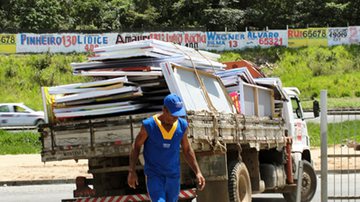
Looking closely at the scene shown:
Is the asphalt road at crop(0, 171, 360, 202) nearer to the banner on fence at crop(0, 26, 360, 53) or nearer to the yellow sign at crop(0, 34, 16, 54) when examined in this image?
the banner on fence at crop(0, 26, 360, 53)

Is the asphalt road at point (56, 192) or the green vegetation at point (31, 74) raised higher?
the green vegetation at point (31, 74)

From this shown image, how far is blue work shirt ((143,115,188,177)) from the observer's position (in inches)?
330

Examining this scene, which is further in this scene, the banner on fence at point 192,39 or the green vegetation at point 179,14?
the green vegetation at point 179,14

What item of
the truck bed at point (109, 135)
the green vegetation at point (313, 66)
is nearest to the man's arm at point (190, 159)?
the truck bed at point (109, 135)

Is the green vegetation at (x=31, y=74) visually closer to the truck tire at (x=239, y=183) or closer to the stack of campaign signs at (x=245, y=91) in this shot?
the stack of campaign signs at (x=245, y=91)

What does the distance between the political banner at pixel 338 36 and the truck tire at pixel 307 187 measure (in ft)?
146

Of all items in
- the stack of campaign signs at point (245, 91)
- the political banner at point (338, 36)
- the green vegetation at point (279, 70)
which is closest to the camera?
the stack of campaign signs at point (245, 91)

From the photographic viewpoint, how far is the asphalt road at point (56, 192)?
16.1 meters

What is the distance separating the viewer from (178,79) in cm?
1064

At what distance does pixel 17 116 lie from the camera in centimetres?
3944

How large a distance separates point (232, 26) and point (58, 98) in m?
58.0

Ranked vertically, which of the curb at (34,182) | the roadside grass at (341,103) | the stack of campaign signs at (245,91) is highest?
the stack of campaign signs at (245,91)

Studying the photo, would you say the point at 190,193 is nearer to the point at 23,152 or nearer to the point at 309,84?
the point at 23,152

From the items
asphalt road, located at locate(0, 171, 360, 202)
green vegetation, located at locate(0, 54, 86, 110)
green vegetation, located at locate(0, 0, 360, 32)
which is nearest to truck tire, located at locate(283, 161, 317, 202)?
asphalt road, located at locate(0, 171, 360, 202)
